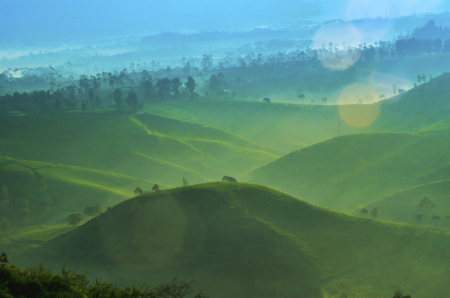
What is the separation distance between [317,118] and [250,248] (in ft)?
489

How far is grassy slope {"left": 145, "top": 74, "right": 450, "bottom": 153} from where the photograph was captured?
16212 cm

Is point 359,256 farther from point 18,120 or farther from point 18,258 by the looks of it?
point 18,120

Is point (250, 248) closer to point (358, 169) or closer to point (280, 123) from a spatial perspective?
point (358, 169)

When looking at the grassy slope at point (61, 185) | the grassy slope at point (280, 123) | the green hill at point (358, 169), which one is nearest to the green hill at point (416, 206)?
the green hill at point (358, 169)

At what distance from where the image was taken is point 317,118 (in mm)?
187750

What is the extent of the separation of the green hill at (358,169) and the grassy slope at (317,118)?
169ft

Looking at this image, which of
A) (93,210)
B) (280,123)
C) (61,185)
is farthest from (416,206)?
(280,123)

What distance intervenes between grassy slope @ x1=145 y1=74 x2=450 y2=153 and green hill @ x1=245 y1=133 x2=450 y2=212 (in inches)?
2029

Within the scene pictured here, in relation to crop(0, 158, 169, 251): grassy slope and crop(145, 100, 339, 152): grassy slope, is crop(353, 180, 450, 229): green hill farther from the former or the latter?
crop(145, 100, 339, 152): grassy slope

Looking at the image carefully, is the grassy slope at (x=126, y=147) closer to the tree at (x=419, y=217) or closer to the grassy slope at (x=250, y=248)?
the grassy slope at (x=250, y=248)

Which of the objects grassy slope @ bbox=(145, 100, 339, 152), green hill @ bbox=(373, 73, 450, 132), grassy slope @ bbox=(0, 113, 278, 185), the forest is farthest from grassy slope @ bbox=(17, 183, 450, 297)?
green hill @ bbox=(373, 73, 450, 132)

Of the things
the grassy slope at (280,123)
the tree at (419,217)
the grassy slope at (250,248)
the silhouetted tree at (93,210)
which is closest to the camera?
the grassy slope at (250,248)

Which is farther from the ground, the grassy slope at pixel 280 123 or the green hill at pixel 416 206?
the grassy slope at pixel 280 123

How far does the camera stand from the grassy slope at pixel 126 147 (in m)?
120
